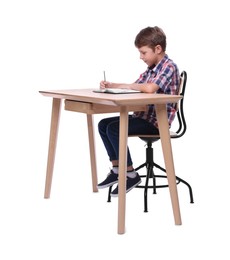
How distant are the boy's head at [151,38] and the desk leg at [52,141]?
0.77 meters

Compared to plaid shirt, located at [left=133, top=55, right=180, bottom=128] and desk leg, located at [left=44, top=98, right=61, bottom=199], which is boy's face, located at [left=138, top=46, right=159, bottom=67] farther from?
desk leg, located at [left=44, top=98, right=61, bottom=199]

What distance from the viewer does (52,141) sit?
5.40 metres

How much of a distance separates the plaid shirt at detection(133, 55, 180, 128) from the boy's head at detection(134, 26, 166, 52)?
0.36ft

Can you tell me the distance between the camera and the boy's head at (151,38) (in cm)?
502

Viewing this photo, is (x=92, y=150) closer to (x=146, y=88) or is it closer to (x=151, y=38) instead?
(x=146, y=88)

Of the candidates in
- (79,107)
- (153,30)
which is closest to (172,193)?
(79,107)

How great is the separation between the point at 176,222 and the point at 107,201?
729 millimetres

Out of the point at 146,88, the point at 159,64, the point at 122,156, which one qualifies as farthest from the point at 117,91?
the point at 122,156

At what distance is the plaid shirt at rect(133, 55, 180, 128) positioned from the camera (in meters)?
4.83

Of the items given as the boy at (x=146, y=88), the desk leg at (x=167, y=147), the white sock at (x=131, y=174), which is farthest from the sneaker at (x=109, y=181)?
the desk leg at (x=167, y=147)

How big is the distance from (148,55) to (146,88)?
0.35 m

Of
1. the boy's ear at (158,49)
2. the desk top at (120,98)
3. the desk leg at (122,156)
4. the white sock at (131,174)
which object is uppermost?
the boy's ear at (158,49)

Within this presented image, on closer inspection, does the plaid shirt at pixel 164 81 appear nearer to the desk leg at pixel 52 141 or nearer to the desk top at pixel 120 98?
the desk top at pixel 120 98

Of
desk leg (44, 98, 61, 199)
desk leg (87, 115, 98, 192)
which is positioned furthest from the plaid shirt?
desk leg (44, 98, 61, 199)
